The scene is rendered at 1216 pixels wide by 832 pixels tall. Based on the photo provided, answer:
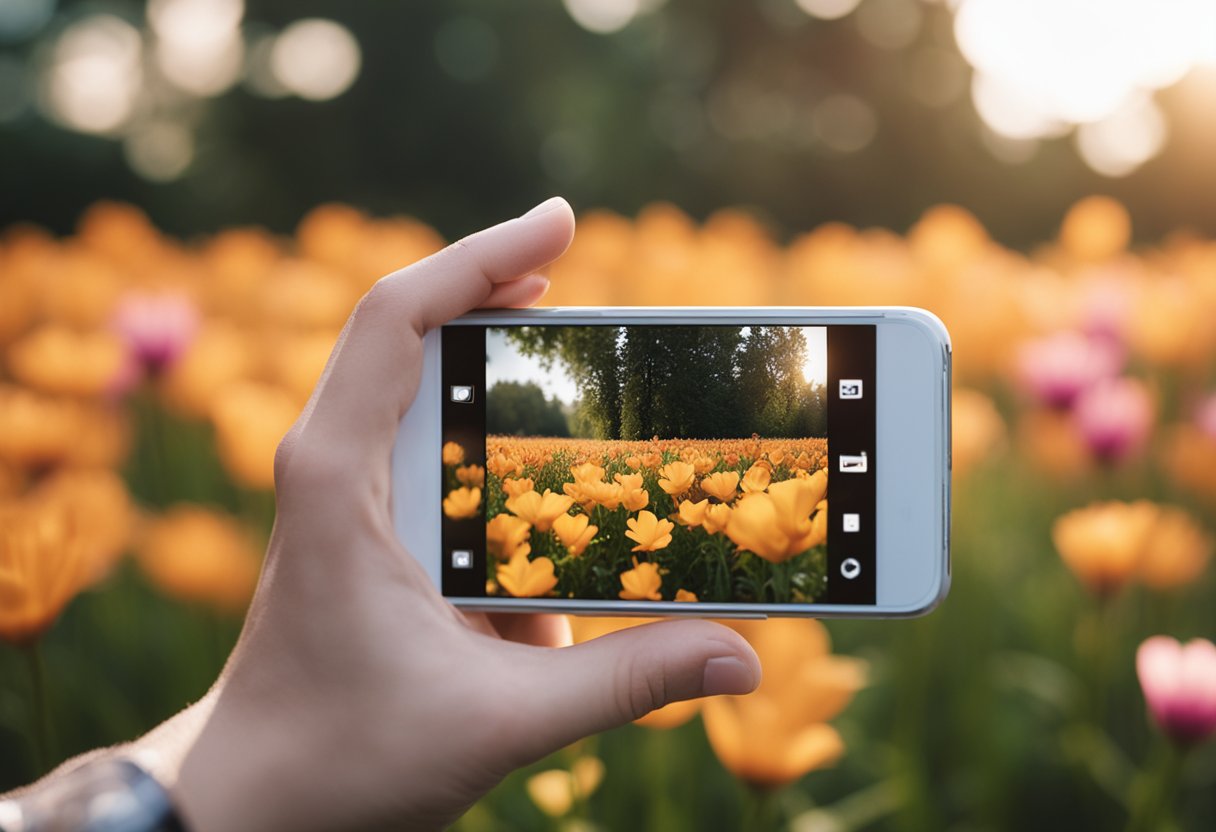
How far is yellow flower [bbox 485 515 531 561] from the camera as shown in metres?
0.71

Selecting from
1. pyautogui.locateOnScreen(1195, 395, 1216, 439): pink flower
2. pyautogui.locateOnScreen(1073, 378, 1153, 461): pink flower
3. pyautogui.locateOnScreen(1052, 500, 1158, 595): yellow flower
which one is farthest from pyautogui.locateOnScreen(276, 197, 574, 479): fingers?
pyautogui.locateOnScreen(1195, 395, 1216, 439): pink flower

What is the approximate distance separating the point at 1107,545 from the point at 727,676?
1.35 feet

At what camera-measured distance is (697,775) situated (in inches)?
36.5

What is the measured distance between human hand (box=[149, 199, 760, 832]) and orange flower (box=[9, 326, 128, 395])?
22.9 inches

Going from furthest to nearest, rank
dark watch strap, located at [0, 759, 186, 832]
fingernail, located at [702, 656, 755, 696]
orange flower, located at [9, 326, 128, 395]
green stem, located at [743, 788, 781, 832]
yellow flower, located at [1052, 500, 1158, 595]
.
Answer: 1. orange flower, located at [9, 326, 128, 395]
2. yellow flower, located at [1052, 500, 1158, 595]
3. green stem, located at [743, 788, 781, 832]
4. fingernail, located at [702, 656, 755, 696]
5. dark watch strap, located at [0, 759, 186, 832]

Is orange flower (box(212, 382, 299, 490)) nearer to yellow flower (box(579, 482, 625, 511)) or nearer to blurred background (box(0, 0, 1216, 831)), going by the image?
blurred background (box(0, 0, 1216, 831))

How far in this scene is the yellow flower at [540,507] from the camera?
27.6 inches

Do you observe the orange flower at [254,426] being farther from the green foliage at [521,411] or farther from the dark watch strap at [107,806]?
the dark watch strap at [107,806]

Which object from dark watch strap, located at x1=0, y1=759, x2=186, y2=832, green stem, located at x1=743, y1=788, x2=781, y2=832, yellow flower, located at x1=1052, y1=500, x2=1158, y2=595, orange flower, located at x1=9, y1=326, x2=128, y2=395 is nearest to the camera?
dark watch strap, located at x1=0, y1=759, x2=186, y2=832

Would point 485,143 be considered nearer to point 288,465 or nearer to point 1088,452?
point 1088,452

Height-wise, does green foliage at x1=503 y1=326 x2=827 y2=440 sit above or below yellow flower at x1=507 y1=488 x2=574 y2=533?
above

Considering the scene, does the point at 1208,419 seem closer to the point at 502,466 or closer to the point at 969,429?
the point at 969,429

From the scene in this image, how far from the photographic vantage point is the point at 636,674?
63cm

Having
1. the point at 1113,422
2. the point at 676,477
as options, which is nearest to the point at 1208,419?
the point at 1113,422
